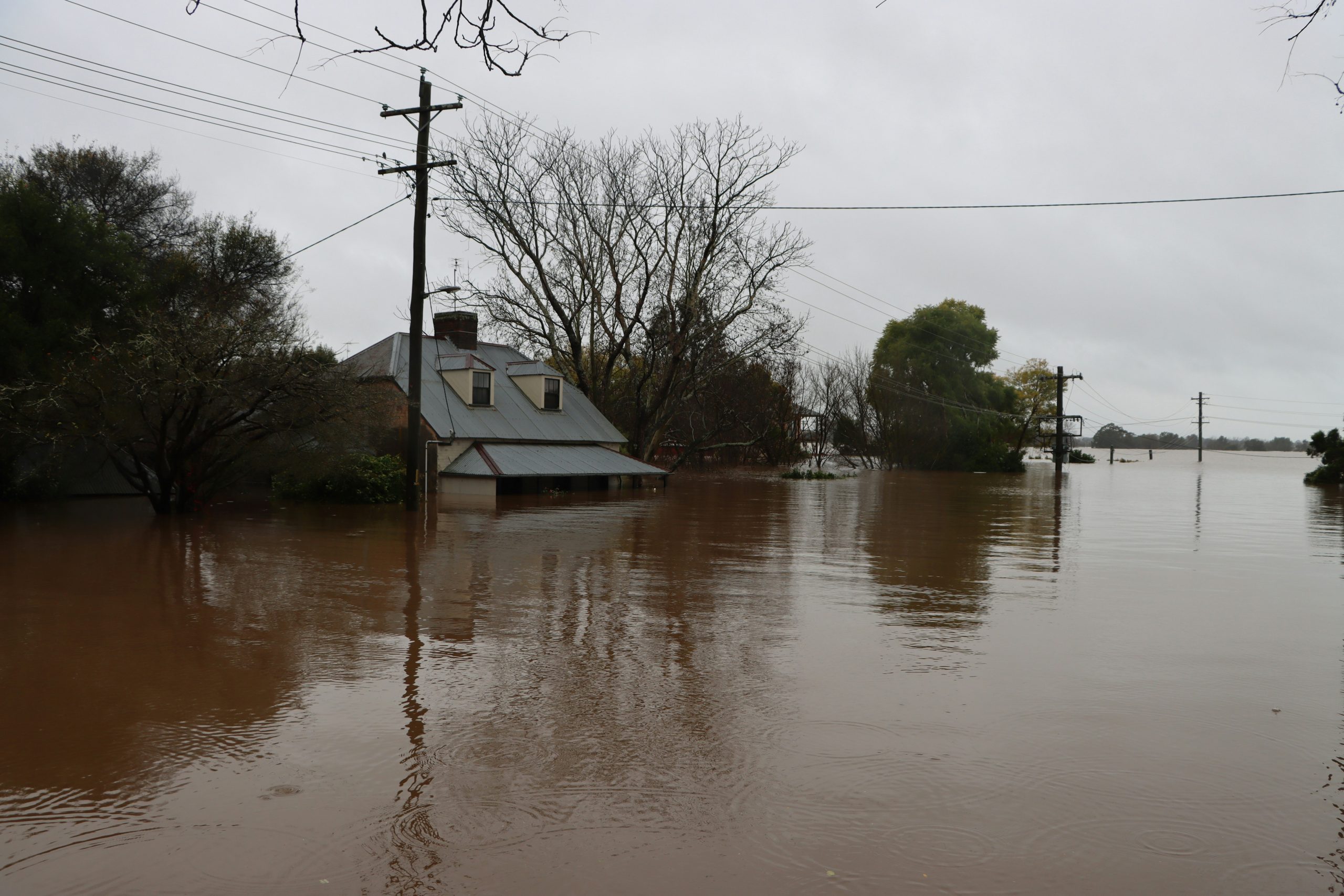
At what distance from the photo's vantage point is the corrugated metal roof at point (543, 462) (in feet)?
99.9

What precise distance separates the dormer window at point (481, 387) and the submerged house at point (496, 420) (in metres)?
0.03

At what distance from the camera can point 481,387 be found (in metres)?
33.9

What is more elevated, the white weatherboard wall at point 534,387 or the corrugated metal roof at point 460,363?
the corrugated metal roof at point 460,363

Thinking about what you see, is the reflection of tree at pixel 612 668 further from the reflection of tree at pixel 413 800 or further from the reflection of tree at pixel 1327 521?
the reflection of tree at pixel 1327 521

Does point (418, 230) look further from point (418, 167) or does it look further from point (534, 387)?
point (534, 387)

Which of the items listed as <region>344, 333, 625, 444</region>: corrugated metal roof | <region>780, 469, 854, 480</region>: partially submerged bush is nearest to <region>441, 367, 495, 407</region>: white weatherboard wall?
<region>344, 333, 625, 444</region>: corrugated metal roof

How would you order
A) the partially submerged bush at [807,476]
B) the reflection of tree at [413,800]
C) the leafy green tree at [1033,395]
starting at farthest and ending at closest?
the leafy green tree at [1033,395] < the partially submerged bush at [807,476] < the reflection of tree at [413,800]

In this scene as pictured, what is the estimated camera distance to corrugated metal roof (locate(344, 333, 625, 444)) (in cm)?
3170

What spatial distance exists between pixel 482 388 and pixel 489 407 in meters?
0.69

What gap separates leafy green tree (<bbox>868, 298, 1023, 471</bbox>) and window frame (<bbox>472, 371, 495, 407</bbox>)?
40978 mm

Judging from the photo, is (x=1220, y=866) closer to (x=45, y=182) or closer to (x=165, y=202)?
(x=45, y=182)

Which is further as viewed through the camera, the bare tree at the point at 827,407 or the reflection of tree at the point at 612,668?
the bare tree at the point at 827,407

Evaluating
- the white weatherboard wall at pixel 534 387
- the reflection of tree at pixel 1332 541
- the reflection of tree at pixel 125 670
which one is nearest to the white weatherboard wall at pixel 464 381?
the white weatherboard wall at pixel 534 387

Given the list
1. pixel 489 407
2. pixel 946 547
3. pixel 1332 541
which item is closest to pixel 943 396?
pixel 489 407
